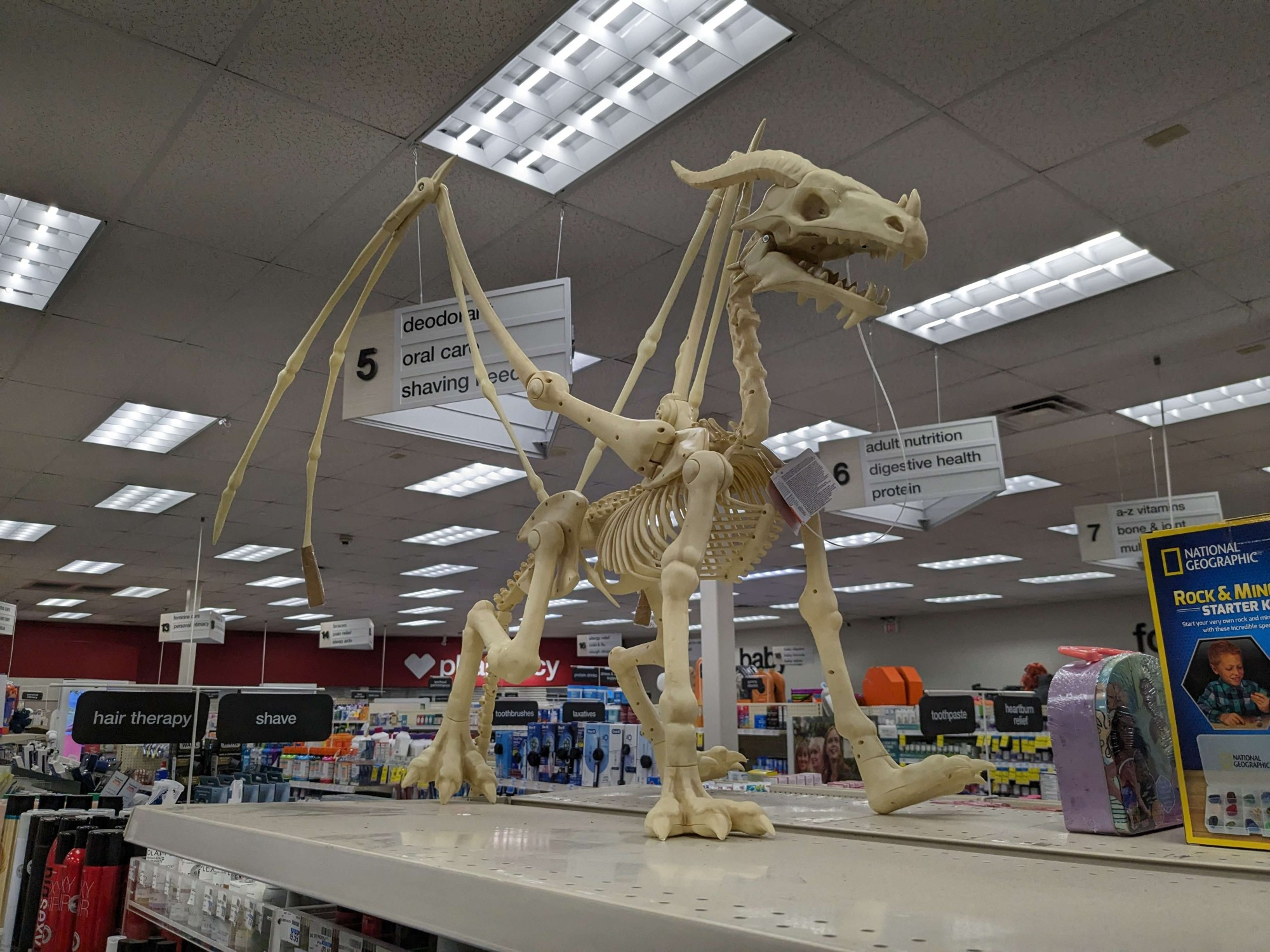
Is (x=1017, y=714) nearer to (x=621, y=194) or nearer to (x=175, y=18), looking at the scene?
(x=621, y=194)

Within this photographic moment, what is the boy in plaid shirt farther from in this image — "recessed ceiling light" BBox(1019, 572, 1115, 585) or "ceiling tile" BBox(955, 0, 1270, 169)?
"recessed ceiling light" BBox(1019, 572, 1115, 585)

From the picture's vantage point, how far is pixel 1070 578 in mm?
13180

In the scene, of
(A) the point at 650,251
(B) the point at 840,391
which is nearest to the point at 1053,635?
(B) the point at 840,391

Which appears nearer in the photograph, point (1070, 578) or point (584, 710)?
point (584, 710)

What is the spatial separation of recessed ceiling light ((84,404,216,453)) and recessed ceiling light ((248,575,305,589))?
6032 millimetres

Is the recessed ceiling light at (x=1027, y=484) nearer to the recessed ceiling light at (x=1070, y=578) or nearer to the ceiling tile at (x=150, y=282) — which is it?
the recessed ceiling light at (x=1070, y=578)

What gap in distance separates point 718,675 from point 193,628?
7.20m

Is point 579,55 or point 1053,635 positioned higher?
point 579,55

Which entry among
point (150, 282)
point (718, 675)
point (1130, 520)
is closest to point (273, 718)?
point (150, 282)

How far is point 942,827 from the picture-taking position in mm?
1642

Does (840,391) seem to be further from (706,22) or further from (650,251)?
(706,22)

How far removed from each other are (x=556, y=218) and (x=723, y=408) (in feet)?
8.32

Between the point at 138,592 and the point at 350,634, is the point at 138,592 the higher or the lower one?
the higher one

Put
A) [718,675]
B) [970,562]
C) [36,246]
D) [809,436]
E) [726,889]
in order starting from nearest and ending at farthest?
[726,889] < [36,246] < [718,675] < [809,436] < [970,562]
